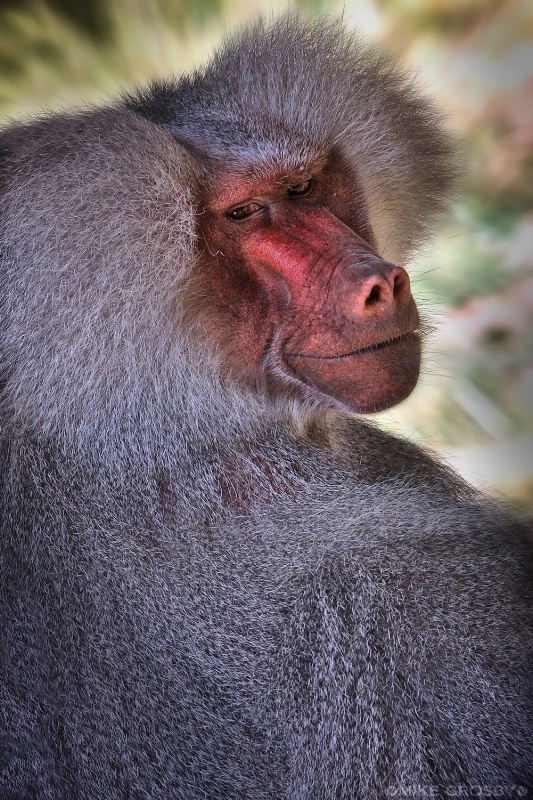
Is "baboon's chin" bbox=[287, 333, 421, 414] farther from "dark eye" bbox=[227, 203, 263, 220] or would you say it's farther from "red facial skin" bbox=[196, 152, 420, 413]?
"dark eye" bbox=[227, 203, 263, 220]

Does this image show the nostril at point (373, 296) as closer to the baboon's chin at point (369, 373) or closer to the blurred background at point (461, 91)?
the baboon's chin at point (369, 373)

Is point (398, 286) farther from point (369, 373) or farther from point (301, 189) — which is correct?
point (301, 189)

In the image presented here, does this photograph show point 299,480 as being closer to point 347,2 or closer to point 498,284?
point 498,284

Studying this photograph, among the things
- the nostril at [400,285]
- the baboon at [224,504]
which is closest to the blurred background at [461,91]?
the baboon at [224,504]

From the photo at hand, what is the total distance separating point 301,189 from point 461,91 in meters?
0.41

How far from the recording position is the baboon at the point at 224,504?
1.11 meters

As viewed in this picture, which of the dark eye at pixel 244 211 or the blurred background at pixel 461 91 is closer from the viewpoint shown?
the dark eye at pixel 244 211

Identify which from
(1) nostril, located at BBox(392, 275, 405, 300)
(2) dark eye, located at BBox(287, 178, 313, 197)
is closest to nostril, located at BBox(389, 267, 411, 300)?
(1) nostril, located at BBox(392, 275, 405, 300)

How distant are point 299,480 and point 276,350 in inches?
8.3

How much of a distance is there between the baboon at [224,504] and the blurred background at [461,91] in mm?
157

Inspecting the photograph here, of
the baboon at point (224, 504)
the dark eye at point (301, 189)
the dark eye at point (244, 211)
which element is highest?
the dark eye at point (301, 189)

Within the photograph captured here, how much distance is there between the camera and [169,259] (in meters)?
1.27

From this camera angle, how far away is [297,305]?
1.34 metres

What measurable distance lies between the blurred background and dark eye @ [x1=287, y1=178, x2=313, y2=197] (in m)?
0.32
